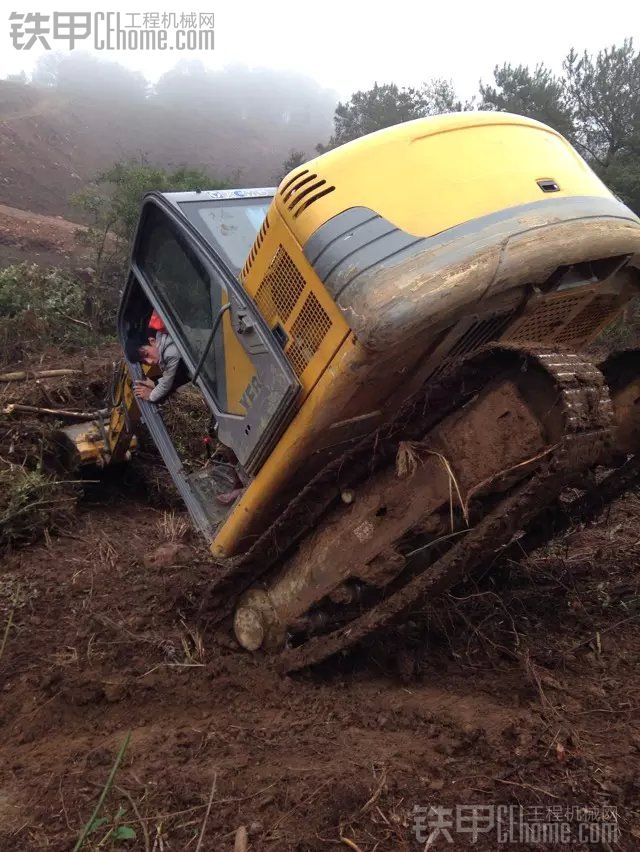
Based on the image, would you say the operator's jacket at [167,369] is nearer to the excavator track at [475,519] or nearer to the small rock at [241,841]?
the excavator track at [475,519]

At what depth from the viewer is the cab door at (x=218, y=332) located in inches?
111

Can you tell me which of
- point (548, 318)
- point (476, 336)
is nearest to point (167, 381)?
point (476, 336)

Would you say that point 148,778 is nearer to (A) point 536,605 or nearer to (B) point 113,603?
(B) point 113,603

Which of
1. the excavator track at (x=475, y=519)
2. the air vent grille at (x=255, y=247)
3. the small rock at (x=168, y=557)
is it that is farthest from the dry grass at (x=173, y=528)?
the air vent grille at (x=255, y=247)

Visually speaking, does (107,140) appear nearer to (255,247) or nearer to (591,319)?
(255,247)

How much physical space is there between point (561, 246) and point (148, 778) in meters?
2.30

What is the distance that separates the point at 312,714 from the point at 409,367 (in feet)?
4.71

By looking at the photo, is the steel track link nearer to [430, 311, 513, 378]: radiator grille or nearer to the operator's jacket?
[430, 311, 513, 378]: radiator grille

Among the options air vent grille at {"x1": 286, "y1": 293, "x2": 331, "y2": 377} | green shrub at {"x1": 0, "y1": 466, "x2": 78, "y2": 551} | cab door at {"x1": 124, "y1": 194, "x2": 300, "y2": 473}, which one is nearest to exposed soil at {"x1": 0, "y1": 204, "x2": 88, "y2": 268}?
green shrub at {"x1": 0, "y1": 466, "x2": 78, "y2": 551}

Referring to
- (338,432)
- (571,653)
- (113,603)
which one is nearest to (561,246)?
(338,432)

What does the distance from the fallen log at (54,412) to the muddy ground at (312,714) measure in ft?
5.82

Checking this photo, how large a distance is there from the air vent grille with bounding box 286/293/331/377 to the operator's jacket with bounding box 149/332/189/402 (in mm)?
1362

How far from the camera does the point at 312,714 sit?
2.57 metres

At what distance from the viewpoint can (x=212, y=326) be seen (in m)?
3.29
